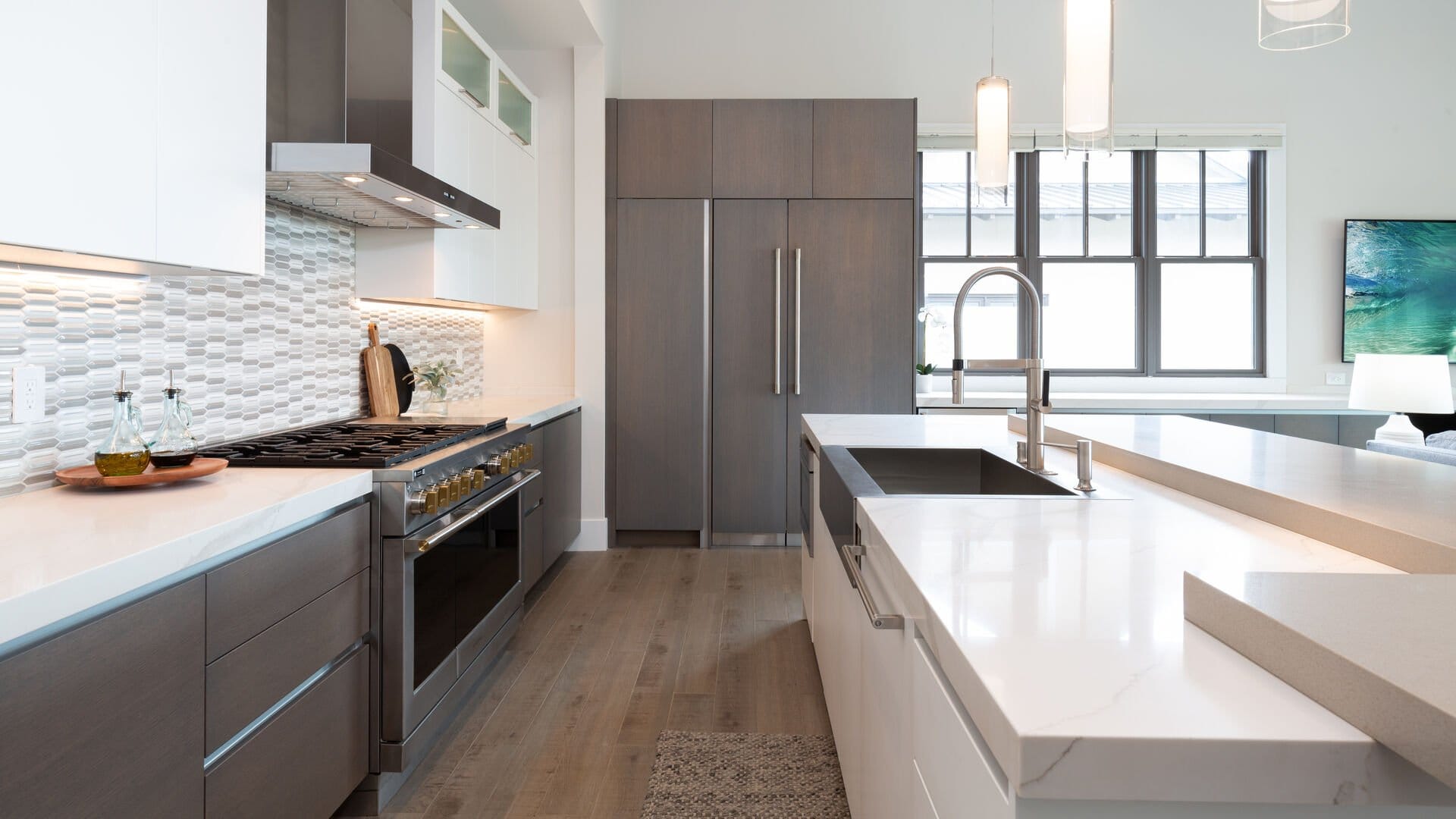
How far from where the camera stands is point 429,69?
286 cm

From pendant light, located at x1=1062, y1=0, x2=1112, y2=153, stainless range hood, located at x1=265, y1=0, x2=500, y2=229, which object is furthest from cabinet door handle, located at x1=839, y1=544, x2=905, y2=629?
stainless range hood, located at x1=265, y1=0, x2=500, y2=229

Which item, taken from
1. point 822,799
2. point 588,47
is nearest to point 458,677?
point 822,799

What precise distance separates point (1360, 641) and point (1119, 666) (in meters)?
0.19

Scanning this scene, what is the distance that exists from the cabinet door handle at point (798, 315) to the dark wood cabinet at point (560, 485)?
3.95 feet

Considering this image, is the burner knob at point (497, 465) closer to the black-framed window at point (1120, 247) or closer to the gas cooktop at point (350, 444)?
the gas cooktop at point (350, 444)

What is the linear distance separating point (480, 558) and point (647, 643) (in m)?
0.83

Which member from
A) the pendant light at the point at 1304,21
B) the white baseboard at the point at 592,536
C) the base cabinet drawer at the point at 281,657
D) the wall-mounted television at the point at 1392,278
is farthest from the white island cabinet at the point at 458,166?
the wall-mounted television at the point at 1392,278

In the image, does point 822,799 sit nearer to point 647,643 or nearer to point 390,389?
point 647,643

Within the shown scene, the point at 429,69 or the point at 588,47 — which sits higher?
the point at 588,47

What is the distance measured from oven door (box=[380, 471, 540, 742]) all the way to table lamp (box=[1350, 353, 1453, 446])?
4.06 m

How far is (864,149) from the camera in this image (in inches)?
177

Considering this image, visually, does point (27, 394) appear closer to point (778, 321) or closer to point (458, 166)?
point (458, 166)

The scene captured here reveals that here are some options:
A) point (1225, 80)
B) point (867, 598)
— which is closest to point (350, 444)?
point (867, 598)

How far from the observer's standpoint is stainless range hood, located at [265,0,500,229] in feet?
7.04
